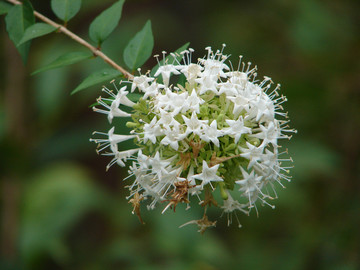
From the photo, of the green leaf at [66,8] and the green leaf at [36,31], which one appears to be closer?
the green leaf at [36,31]

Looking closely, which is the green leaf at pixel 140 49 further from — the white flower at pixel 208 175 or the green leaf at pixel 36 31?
the white flower at pixel 208 175

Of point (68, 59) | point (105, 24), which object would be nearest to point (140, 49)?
point (105, 24)

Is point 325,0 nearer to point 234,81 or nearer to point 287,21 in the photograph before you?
point 287,21

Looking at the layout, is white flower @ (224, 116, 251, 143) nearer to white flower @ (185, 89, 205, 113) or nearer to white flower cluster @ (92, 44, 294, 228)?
white flower cluster @ (92, 44, 294, 228)

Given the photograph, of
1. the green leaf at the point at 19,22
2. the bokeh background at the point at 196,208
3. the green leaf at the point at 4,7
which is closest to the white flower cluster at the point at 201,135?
the green leaf at the point at 19,22

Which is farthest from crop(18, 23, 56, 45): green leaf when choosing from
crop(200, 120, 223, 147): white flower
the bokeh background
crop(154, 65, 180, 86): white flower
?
the bokeh background

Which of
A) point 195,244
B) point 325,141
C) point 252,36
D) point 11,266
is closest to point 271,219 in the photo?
point 325,141

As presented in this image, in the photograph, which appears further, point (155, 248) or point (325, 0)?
point (325, 0)
